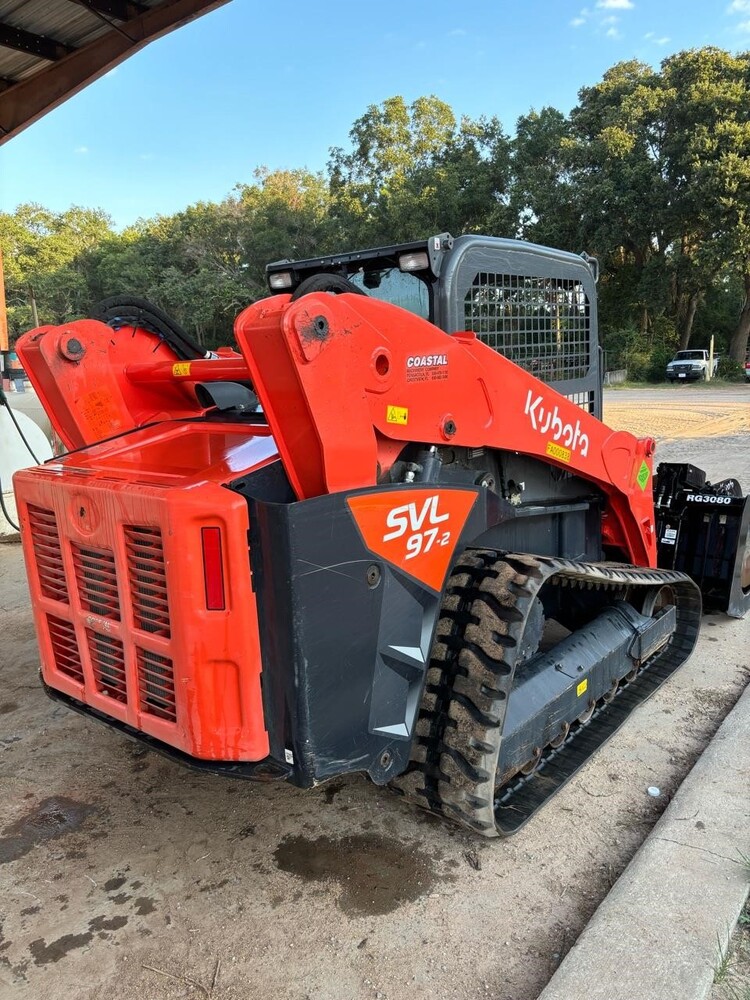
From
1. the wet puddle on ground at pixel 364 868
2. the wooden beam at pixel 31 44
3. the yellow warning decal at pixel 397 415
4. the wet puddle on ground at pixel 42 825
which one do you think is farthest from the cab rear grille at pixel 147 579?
the wooden beam at pixel 31 44

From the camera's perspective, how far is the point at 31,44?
7.68m

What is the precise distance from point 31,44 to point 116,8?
47.1 inches

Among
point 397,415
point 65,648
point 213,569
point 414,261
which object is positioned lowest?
point 65,648

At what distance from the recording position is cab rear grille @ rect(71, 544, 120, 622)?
2430 mm

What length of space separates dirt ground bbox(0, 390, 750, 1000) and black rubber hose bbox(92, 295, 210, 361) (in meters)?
1.96

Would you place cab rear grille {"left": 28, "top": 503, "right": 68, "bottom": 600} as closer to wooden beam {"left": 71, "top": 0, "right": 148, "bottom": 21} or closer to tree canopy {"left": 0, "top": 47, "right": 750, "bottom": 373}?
wooden beam {"left": 71, "top": 0, "right": 148, "bottom": 21}

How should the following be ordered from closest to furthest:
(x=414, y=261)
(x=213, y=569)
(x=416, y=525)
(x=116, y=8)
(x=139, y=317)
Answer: (x=213, y=569)
(x=416, y=525)
(x=414, y=261)
(x=139, y=317)
(x=116, y=8)

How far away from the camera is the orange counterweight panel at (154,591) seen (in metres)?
2.11

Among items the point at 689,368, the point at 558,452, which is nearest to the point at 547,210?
the point at 689,368

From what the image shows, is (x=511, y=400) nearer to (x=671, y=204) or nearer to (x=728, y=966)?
(x=728, y=966)

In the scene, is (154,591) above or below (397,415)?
below

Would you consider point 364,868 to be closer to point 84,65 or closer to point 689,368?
point 84,65

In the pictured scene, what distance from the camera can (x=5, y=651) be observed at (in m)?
4.93

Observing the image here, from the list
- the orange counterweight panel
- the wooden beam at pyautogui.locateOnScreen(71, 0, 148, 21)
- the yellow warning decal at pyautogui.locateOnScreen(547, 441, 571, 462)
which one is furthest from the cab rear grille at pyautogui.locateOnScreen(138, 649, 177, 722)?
the wooden beam at pyautogui.locateOnScreen(71, 0, 148, 21)
